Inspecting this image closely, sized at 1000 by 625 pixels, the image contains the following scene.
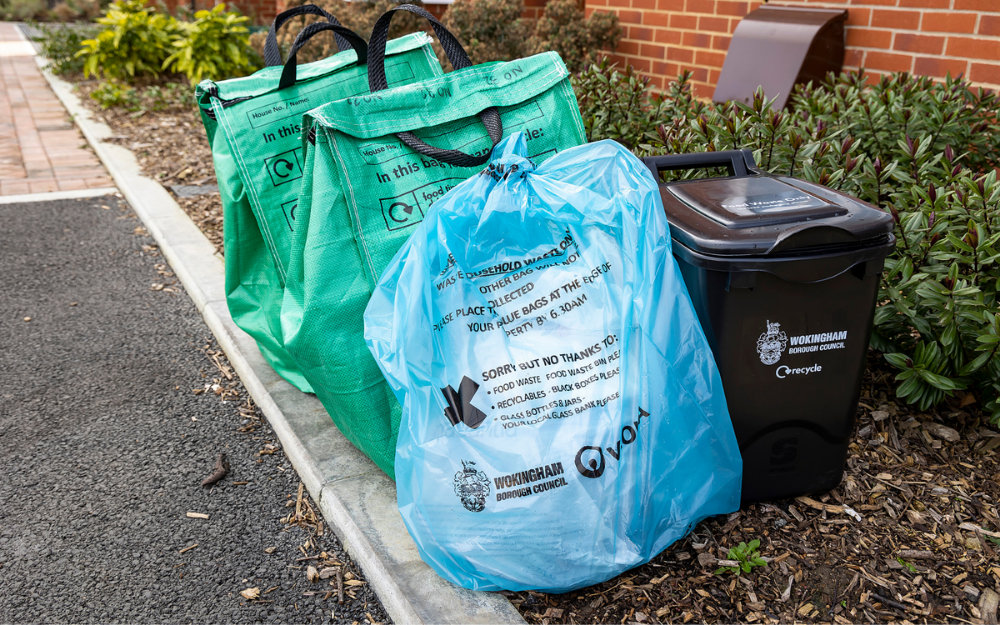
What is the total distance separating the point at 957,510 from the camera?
1.84m

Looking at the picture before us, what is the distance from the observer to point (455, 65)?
2170 millimetres

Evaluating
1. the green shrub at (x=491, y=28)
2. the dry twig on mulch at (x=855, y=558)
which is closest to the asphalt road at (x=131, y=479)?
the dry twig on mulch at (x=855, y=558)

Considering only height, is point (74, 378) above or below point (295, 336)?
below

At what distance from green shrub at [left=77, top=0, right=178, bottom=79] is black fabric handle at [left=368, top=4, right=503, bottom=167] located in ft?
22.6

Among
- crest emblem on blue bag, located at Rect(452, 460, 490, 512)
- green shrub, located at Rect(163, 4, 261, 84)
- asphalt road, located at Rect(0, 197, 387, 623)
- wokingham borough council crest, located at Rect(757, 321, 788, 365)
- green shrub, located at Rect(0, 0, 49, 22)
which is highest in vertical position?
green shrub, located at Rect(0, 0, 49, 22)

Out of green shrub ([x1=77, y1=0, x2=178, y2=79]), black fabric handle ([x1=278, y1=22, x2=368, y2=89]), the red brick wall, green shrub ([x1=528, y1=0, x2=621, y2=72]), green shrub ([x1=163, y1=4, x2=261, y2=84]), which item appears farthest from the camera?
green shrub ([x1=77, y1=0, x2=178, y2=79])

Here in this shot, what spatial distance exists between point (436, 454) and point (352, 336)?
49 centimetres

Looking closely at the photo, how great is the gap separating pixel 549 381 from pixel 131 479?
1444 mm

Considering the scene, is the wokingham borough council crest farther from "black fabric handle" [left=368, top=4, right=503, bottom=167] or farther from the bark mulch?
"black fabric handle" [left=368, top=4, right=503, bottom=167]

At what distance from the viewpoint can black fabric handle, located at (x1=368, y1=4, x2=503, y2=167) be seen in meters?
1.90

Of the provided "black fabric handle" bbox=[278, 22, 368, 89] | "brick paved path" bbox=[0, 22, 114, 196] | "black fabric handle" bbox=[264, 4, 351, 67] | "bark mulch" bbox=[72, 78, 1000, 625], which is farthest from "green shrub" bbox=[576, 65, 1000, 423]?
"brick paved path" bbox=[0, 22, 114, 196]

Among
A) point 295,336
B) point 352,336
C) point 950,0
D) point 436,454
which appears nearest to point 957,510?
point 436,454

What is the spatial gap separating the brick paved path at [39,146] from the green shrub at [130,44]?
732 mm

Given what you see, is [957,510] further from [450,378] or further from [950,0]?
[950,0]
